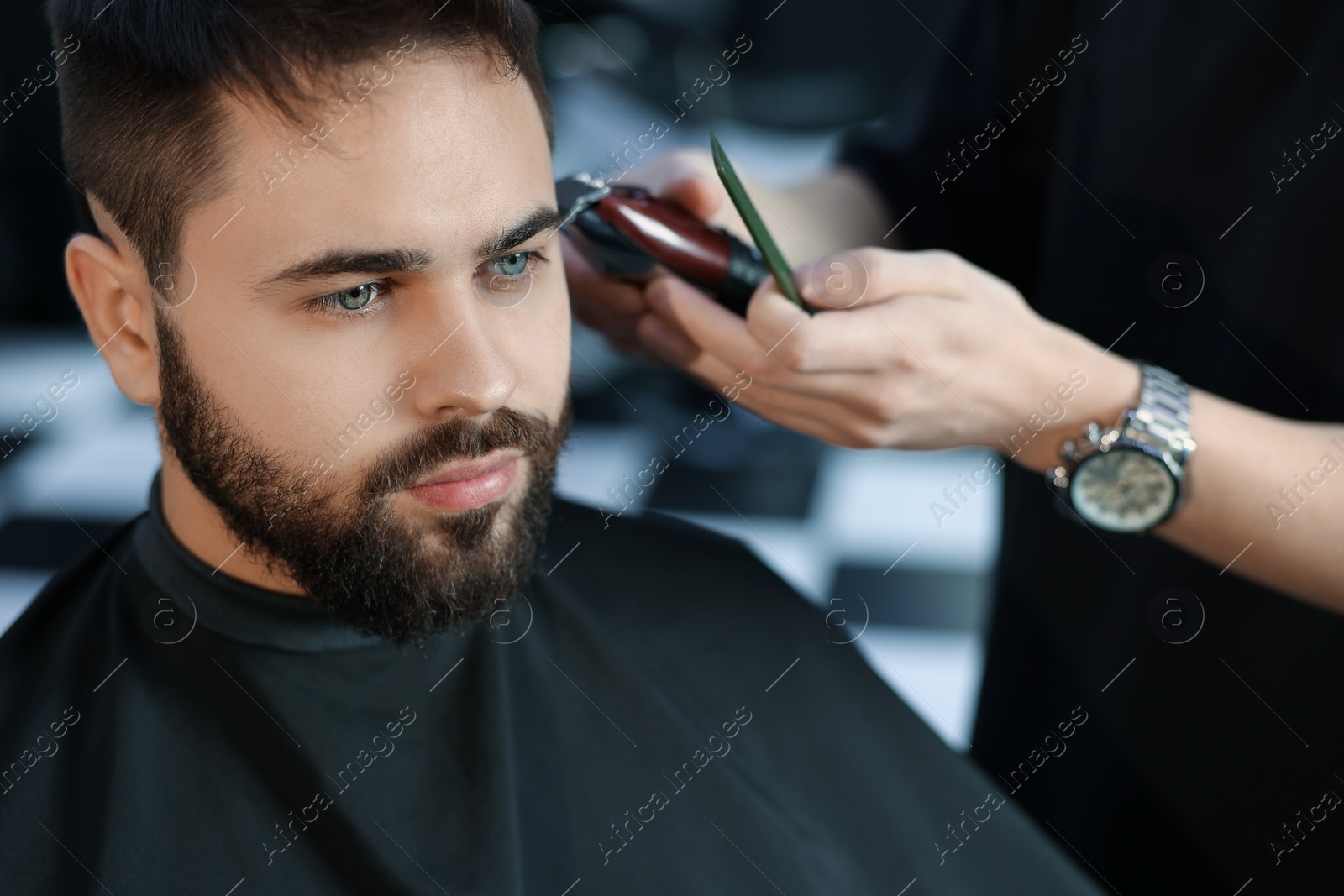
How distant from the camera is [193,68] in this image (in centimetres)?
126

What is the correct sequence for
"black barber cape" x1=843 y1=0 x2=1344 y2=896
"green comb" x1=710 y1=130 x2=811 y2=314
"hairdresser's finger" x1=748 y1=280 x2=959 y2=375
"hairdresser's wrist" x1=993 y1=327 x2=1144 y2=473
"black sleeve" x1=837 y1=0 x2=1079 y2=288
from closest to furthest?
"green comb" x1=710 y1=130 x2=811 y2=314 < "hairdresser's finger" x1=748 y1=280 x2=959 y2=375 < "hairdresser's wrist" x1=993 y1=327 x2=1144 y2=473 < "black barber cape" x1=843 y1=0 x2=1344 y2=896 < "black sleeve" x1=837 y1=0 x2=1079 y2=288

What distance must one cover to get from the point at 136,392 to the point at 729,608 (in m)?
0.97

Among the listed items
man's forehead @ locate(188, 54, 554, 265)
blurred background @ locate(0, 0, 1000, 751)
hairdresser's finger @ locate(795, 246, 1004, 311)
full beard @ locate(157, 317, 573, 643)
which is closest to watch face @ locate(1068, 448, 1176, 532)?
hairdresser's finger @ locate(795, 246, 1004, 311)

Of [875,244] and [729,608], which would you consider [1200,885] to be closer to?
[729,608]

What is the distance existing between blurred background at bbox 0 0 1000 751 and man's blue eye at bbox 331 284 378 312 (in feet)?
7.32

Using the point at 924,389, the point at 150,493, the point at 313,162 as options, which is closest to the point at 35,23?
the point at 150,493

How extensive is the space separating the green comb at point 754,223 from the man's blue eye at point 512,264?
0.29 m

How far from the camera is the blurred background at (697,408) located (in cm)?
375

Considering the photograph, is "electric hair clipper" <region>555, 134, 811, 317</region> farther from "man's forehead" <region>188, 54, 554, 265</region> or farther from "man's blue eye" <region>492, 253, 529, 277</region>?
"man's forehead" <region>188, 54, 554, 265</region>

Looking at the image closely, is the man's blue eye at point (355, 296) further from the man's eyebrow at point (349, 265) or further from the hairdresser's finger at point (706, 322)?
the hairdresser's finger at point (706, 322)

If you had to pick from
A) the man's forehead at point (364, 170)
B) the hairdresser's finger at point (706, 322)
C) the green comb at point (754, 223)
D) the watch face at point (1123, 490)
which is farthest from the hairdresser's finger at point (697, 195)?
the watch face at point (1123, 490)

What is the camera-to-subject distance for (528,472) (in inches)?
58.5

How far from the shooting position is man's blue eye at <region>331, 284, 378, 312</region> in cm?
130

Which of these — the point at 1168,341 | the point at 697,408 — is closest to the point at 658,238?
the point at 1168,341
